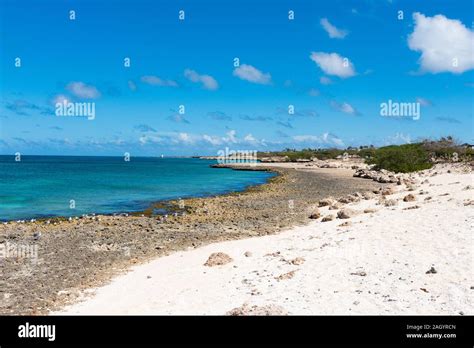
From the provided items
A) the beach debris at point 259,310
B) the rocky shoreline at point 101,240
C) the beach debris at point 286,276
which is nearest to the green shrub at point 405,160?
the rocky shoreline at point 101,240

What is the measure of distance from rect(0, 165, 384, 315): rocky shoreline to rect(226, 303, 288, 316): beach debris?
6.07 metres

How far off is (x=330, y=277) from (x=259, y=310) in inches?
131

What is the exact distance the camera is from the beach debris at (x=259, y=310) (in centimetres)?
942

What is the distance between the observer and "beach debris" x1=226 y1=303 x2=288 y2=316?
9422mm

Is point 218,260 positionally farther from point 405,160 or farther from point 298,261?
point 405,160

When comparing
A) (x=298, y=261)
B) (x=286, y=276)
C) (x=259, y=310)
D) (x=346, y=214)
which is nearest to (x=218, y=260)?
(x=298, y=261)

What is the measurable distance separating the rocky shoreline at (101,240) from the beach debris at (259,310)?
6.07 m

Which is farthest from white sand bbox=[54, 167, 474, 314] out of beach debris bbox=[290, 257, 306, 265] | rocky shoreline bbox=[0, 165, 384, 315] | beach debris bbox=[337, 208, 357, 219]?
beach debris bbox=[337, 208, 357, 219]

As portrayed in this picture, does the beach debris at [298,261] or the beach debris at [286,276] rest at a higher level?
the beach debris at [298,261]

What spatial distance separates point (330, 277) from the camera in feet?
39.2

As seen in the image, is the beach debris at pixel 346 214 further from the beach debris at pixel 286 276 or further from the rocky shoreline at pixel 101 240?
the beach debris at pixel 286 276
